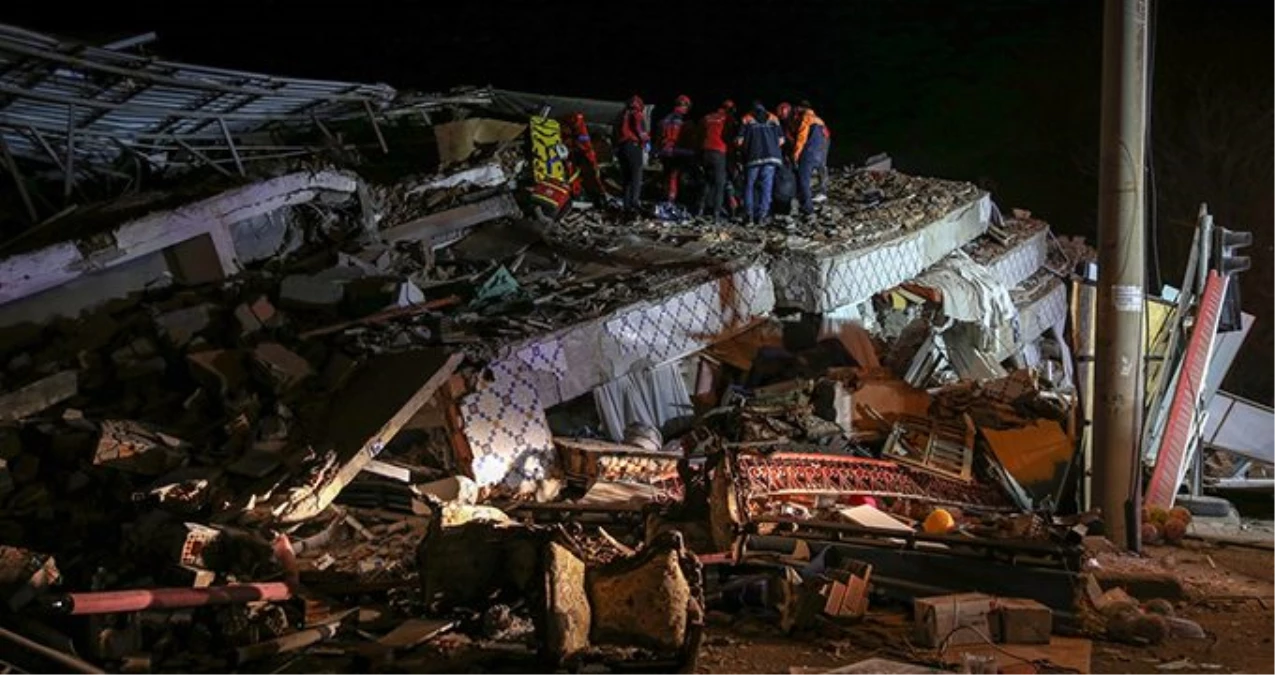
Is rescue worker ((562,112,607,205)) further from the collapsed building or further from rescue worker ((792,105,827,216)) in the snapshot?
rescue worker ((792,105,827,216))

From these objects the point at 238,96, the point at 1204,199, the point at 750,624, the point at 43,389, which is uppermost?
the point at 238,96

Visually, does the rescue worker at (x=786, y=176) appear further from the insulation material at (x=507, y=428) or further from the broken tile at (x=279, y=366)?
the broken tile at (x=279, y=366)

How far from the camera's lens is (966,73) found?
3528 centimetres

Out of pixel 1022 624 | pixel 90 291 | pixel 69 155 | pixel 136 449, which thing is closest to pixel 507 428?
pixel 136 449

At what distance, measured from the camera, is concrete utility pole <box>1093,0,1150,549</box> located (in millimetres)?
8484

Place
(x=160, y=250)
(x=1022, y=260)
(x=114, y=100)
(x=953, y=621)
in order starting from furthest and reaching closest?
(x=1022, y=260) < (x=114, y=100) < (x=160, y=250) < (x=953, y=621)

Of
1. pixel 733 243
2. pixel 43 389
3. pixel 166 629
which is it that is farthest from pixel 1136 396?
pixel 43 389

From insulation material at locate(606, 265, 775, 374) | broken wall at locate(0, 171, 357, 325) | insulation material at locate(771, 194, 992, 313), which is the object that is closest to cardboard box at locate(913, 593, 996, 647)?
insulation material at locate(606, 265, 775, 374)

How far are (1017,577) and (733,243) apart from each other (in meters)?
7.25

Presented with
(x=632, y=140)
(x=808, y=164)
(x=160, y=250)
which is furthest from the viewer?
(x=808, y=164)

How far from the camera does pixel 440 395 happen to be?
377 inches

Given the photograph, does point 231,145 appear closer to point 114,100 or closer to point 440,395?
point 114,100

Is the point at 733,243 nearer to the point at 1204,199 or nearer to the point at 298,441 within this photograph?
the point at 298,441

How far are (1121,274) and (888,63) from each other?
29001 mm
